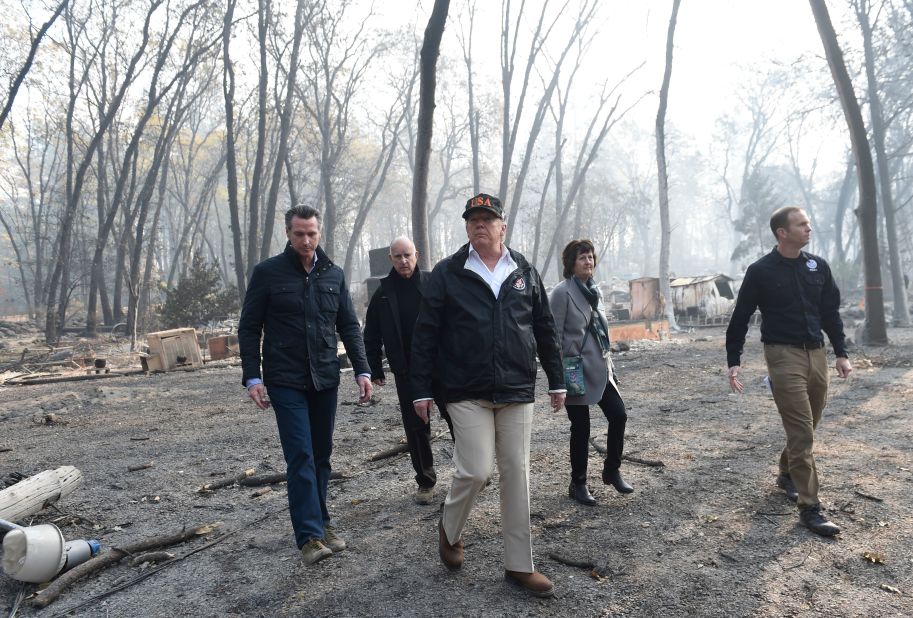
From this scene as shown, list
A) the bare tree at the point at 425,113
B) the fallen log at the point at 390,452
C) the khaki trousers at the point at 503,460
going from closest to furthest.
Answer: the khaki trousers at the point at 503,460, the fallen log at the point at 390,452, the bare tree at the point at 425,113

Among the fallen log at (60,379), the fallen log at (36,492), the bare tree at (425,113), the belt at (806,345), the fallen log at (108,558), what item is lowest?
the fallen log at (108,558)

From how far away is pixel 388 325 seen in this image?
5.14 m

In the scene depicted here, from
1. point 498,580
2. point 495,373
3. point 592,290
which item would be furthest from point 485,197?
point 498,580

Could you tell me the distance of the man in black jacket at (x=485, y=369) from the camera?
338 cm

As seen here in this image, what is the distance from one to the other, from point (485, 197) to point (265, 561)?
2.64m

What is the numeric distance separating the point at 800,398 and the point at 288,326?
3436mm

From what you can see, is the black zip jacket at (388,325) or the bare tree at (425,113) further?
the bare tree at (425,113)

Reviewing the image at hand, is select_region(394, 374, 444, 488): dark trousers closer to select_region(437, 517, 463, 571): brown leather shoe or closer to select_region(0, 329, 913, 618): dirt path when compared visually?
select_region(0, 329, 913, 618): dirt path

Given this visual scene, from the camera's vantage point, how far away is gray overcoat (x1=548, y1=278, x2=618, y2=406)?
4.66 metres

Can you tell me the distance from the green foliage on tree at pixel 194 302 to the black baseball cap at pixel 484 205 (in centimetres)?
2088

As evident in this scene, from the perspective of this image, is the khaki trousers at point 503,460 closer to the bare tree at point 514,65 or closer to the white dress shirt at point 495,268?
the white dress shirt at point 495,268

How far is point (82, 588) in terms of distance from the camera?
3801 millimetres

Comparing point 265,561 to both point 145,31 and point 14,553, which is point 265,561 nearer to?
point 14,553

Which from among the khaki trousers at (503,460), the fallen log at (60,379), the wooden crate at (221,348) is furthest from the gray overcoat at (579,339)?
the wooden crate at (221,348)
